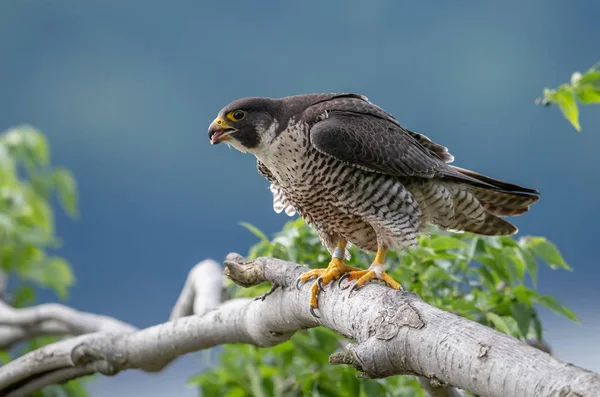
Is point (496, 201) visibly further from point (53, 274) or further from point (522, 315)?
point (53, 274)

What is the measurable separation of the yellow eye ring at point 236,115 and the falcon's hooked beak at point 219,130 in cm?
3

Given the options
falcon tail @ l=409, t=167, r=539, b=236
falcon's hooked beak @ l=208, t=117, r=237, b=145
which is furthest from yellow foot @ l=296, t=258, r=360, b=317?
falcon's hooked beak @ l=208, t=117, r=237, b=145

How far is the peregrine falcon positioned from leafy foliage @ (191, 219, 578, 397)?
15 centimetres

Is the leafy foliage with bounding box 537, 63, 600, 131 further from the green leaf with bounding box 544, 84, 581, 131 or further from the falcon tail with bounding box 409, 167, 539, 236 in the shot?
the falcon tail with bounding box 409, 167, 539, 236

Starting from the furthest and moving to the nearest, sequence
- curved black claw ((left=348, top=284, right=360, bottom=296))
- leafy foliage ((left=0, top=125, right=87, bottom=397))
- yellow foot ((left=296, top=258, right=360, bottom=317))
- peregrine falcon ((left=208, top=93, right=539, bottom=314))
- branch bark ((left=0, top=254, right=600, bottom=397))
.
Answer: leafy foliage ((left=0, top=125, right=87, bottom=397)) < peregrine falcon ((left=208, top=93, right=539, bottom=314)) < yellow foot ((left=296, top=258, right=360, bottom=317)) < curved black claw ((left=348, top=284, right=360, bottom=296)) < branch bark ((left=0, top=254, right=600, bottom=397))

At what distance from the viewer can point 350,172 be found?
8.15 feet

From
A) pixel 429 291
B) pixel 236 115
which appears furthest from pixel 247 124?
pixel 429 291

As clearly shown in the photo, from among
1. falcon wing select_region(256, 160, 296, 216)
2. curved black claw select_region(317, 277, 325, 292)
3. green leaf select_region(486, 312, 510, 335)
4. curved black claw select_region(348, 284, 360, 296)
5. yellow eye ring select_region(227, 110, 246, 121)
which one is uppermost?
yellow eye ring select_region(227, 110, 246, 121)

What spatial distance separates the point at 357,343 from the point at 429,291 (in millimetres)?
799

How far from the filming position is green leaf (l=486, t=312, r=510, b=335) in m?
2.39

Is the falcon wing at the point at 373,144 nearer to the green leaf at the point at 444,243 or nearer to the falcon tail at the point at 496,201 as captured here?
the falcon tail at the point at 496,201

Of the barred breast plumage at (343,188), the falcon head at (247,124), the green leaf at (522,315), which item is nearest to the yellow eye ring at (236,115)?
the falcon head at (247,124)

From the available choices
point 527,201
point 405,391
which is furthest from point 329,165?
point 405,391

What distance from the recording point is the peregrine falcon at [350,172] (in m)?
2.45
